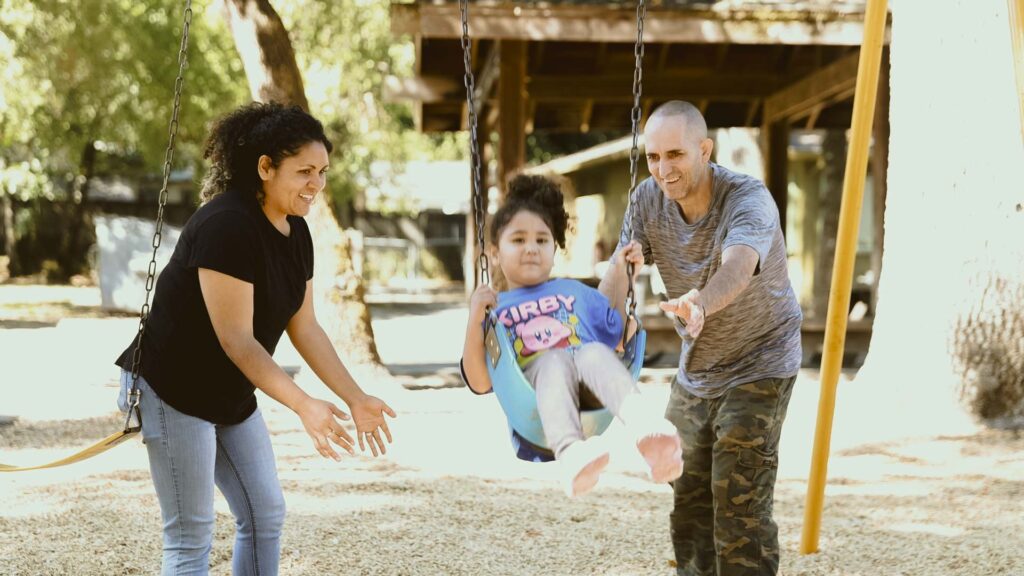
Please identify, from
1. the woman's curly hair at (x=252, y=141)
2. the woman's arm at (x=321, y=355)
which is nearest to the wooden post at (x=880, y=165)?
the woman's arm at (x=321, y=355)

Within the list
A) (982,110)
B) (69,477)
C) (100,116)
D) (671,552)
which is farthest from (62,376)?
(100,116)

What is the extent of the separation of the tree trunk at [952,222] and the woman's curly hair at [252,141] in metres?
5.41

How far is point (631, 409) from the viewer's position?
3.12 metres

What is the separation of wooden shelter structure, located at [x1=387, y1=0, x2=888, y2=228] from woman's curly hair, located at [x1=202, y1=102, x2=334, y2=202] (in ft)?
19.8

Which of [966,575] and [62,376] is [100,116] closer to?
[62,376]

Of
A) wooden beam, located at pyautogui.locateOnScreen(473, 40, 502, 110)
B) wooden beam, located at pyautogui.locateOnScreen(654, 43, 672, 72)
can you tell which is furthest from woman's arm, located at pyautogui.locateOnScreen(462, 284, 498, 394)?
wooden beam, located at pyautogui.locateOnScreen(654, 43, 672, 72)

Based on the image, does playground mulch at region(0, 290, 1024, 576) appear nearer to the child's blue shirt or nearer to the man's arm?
the child's blue shirt

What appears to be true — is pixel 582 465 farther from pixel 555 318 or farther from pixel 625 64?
pixel 625 64

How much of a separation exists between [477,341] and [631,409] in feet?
1.70

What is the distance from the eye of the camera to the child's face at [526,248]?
350 centimetres

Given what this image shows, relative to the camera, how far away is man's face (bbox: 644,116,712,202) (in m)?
3.27

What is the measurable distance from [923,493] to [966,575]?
4.93 feet

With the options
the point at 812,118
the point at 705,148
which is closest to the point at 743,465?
the point at 705,148

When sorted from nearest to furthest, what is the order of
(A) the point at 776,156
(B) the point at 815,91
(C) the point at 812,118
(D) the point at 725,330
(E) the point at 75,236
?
1. (D) the point at 725,330
2. (B) the point at 815,91
3. (A) the point at 776,156
4. (C) the point at 812,118
5. (E) the point at 75,236
